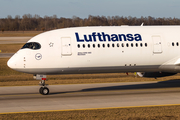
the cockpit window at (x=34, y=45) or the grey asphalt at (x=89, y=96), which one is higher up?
the cockpit window at (x=34, y=45)

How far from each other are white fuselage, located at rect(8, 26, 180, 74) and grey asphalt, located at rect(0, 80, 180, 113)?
171cm

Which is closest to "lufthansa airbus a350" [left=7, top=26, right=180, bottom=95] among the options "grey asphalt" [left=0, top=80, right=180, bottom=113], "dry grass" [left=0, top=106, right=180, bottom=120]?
"grey asphalt" [left=0, top=80, right=180, bottom=113]

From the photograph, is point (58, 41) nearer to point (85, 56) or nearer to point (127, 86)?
point (85, 56)

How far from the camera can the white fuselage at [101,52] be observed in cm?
2111

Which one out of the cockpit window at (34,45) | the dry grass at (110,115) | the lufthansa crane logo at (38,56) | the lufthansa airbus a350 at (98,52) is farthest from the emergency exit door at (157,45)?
the cockpit window at (34,45)

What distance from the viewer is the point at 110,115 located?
15.3 metres

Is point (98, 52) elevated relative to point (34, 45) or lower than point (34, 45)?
lower

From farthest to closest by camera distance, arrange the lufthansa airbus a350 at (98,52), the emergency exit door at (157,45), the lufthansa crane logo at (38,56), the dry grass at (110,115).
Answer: the emergency exit door at (157,45) → the lufthansa airbus a350 at (98,52) → the lufthansa crane logo at (38,56) → the dry grass at (110,115)

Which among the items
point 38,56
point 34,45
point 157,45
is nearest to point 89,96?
point 38,56

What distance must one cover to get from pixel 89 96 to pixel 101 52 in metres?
3.16

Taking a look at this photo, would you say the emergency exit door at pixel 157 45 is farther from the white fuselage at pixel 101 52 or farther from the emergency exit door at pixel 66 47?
the emergency exit door at pixel 66 47

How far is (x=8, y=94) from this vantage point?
22.3 meters

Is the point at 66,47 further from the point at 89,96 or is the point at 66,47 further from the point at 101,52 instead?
the point at 89,96

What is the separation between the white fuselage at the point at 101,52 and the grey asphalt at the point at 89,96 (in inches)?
67.2
